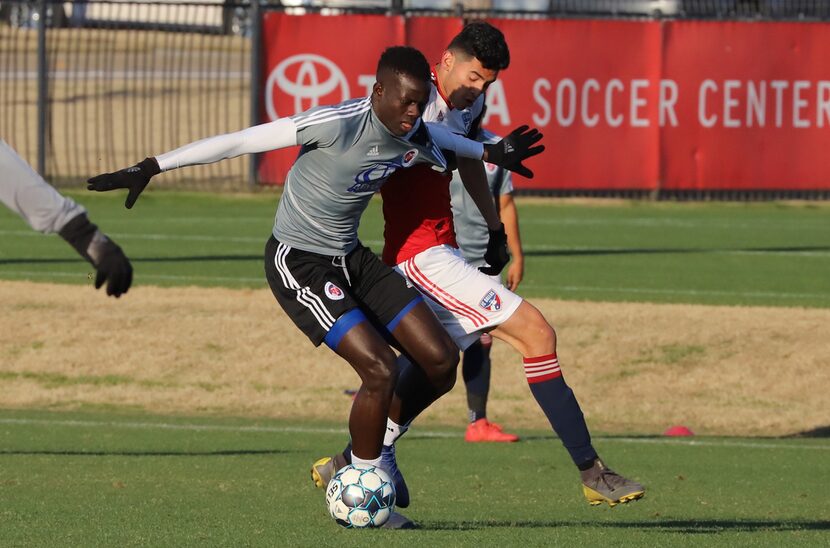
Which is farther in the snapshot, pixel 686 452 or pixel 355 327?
pixel 686 452

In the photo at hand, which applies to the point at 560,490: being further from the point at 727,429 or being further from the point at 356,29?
the point at 356,29

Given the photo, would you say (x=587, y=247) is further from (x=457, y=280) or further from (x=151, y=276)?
(x=457, y=280)

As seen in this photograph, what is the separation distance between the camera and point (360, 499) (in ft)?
26.3

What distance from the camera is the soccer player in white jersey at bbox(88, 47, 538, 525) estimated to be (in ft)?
26.3

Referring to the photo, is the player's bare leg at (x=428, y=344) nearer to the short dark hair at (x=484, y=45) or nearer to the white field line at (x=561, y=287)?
the short dark hair at (x=484, y=45)

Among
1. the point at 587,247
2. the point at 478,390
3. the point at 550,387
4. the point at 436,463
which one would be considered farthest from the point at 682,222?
the point at 550,387

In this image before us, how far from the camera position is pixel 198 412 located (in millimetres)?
15633

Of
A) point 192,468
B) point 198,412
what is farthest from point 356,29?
point 192,468

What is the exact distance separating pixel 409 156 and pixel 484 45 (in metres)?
0.80

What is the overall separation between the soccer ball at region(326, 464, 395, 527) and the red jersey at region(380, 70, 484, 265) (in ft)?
4.04

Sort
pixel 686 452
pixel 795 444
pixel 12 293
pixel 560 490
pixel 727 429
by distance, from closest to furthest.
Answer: pixel 560 490
pixel 686 452
pixel 795 444
pixel 727 429
pixel 12 293

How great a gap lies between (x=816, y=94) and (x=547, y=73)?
413 centimetres

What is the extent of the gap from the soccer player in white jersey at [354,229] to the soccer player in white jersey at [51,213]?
2.11 metres

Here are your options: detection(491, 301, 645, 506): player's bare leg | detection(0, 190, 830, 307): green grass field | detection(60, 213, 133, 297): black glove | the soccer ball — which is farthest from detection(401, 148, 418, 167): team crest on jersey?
detection(0, 190, 830, 307): green grass field
